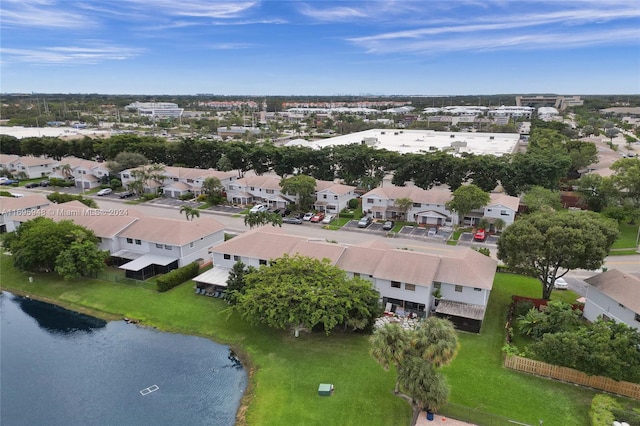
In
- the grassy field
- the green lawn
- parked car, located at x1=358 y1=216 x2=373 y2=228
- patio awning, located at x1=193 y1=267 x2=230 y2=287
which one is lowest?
the grassy field

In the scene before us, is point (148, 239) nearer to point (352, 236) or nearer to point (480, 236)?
point (352, 236)

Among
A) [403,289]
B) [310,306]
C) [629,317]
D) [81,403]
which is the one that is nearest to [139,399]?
[81,403]

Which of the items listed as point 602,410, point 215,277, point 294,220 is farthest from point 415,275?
point 294,220

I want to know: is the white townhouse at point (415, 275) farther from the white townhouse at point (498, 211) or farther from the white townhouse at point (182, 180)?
the white townhouse at point (182, 180)

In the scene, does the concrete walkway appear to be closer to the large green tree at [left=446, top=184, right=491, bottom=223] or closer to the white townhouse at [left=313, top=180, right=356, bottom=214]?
the large green tree at [left=446, top=184, right=491, bottom=223]

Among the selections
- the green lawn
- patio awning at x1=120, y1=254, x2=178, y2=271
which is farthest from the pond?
the green lawn

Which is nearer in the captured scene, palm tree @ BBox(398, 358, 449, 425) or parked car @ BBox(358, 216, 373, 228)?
palm tree @ BBox(398, 358, 449, 425)

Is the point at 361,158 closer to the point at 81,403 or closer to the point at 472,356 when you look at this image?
the point at 472,356
